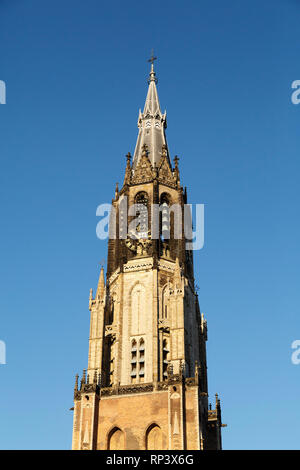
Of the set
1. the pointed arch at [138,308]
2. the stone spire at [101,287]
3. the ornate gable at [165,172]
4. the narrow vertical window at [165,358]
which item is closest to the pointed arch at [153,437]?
the narrow vertical window at [165,358]

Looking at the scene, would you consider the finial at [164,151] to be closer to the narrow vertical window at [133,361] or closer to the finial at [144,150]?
the finial at [144,150]

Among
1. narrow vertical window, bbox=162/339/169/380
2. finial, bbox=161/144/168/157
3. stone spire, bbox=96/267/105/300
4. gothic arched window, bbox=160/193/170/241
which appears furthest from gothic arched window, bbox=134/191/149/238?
narrow vertical window, bbox=162/339/169/380

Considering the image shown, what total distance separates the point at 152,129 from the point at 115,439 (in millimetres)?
36330

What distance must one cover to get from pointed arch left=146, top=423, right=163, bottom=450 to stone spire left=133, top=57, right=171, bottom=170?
29.4 meters

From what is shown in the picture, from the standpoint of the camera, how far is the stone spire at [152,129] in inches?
2911

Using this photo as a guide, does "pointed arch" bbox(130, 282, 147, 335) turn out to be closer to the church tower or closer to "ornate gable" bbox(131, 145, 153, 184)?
the church tower

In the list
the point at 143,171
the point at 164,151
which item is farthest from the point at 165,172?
the point at 164,151

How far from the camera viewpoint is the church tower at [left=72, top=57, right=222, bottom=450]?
175ft

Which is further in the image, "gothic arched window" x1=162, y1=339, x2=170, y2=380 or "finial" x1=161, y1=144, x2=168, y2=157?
"finial" x1=161, y1=144, x2=168, y2=157

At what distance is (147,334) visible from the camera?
5862 centimetres

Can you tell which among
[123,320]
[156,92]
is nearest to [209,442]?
[123,320]

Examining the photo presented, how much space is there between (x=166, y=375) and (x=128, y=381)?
321 centimetres

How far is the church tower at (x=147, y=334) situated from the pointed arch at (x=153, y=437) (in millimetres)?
78
